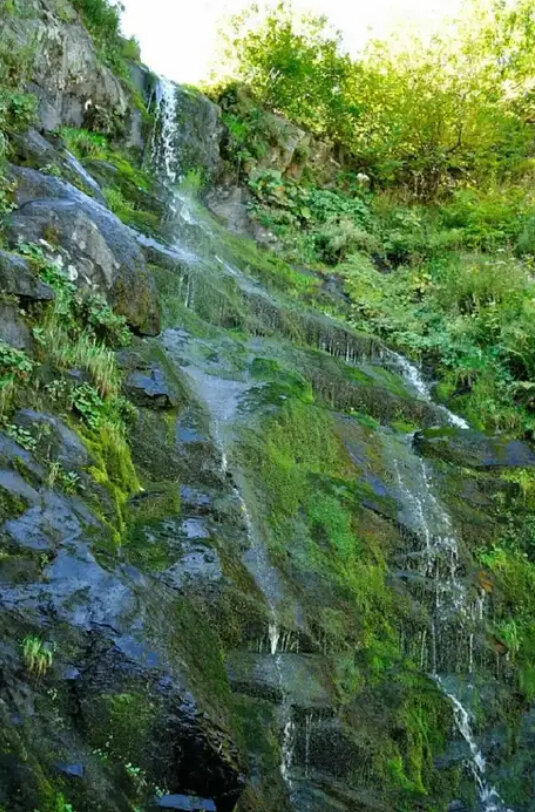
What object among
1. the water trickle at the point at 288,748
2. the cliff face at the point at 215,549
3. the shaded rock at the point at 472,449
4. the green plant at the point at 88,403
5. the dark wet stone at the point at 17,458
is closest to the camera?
the cliff face at the point at 215,549

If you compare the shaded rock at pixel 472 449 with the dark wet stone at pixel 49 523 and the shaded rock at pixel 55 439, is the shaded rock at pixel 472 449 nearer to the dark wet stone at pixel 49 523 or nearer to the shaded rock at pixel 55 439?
the shaded rock at pixel 55 439

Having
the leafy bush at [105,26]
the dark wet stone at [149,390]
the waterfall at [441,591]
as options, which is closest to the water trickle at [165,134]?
the leafy bush at [105,26]

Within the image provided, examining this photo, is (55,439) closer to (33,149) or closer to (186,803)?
(186,803)

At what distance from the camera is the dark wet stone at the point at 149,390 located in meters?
7.02

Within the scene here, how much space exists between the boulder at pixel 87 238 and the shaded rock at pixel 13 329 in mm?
1480

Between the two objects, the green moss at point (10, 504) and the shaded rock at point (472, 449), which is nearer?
the green moss at point (10, 504)

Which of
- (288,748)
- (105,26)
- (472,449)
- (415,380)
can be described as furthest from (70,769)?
(105,26)

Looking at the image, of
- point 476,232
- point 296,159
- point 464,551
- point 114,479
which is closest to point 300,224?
point 296,159

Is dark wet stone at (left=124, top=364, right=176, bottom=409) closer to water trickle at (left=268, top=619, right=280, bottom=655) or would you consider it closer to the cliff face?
the cliff face

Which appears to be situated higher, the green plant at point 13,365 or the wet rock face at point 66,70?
the wet rock face at point 66,70

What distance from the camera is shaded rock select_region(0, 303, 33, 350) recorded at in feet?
19.4

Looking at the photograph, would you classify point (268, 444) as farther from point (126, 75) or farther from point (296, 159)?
point (296, 159)

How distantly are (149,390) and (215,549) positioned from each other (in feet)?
6.50

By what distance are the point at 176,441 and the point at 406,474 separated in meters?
2.79
